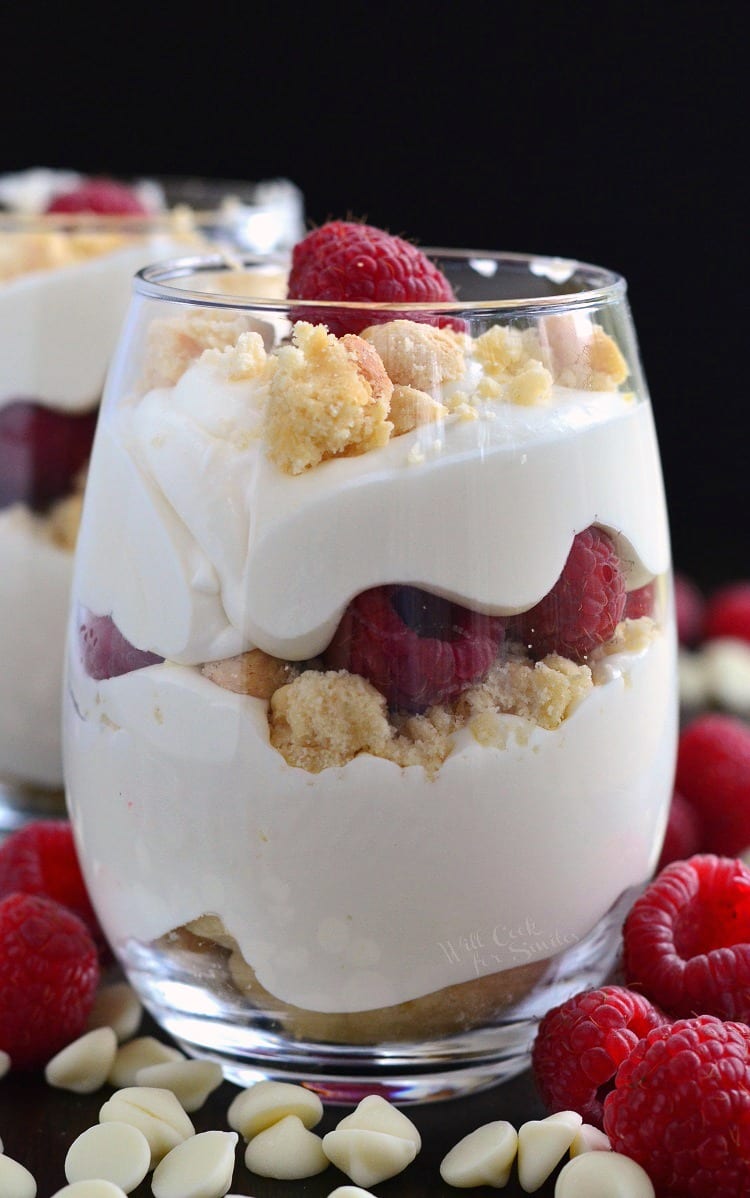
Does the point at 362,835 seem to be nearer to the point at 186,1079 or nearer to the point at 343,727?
the point at 343,727

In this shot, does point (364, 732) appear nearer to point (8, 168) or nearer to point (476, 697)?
point (476, 697)

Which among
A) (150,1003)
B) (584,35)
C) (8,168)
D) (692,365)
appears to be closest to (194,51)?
(8,168)

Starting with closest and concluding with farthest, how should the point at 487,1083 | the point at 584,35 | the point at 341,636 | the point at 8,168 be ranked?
1. the point at 341,636
2. the point at 487,1083
3. the point at 584,35
4. the point at 8,168

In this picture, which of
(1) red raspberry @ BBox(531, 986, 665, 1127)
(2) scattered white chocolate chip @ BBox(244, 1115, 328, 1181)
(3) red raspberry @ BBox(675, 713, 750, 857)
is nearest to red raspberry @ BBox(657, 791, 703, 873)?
(3) red raspberry @ BBox(675, 713, 750, 857)

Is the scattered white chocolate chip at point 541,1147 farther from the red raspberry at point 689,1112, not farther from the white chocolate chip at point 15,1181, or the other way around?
the white chocolate chip at point 15,1181

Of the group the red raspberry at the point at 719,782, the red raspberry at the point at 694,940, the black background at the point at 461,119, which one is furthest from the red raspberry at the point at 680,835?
the black background at the point at 461,119
